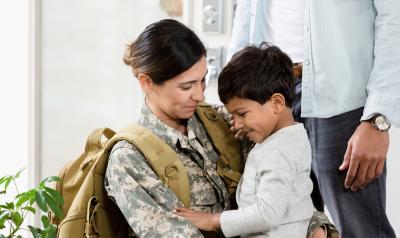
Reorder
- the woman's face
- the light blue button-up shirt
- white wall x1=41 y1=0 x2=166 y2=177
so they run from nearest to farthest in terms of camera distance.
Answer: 1. the woman's face
2. the light blue button-up shirt
3. white wall x1=41 y1=0 x2=166 y2=177

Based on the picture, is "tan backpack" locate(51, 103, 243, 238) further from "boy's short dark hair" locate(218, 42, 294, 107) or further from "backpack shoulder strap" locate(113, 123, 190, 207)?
"boy's short dark hair" locate(218, 42, 294, 107)

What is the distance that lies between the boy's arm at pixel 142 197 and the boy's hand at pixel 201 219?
2cm

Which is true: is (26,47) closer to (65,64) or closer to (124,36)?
(65,64)

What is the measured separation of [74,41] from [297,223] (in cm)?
180

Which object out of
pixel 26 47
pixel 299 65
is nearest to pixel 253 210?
pixel 299 65

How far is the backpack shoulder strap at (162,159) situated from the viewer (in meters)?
1.54

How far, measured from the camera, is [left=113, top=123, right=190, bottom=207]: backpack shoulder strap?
5.06 feet

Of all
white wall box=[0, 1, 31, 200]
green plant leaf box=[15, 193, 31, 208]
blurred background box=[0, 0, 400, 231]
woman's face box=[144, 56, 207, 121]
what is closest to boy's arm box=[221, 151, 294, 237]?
woman's face box=[144, 56, 207, 121]

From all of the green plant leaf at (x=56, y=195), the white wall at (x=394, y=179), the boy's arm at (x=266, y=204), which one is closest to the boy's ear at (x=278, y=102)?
the boy's arm at (x=266, y=204)

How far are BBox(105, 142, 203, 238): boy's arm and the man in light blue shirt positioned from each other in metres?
0.43

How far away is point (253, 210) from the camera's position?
4.91 ft

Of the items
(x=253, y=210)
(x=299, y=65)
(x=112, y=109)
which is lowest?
(x=112, y=109)

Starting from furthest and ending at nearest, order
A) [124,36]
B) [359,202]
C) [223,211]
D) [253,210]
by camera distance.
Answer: [124,36] → [359,202] → [223,211] → [253,210]

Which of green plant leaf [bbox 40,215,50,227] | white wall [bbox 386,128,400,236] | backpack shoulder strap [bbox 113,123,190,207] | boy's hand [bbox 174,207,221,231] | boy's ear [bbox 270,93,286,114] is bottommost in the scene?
white wall [bbox 386,128,400,236]
